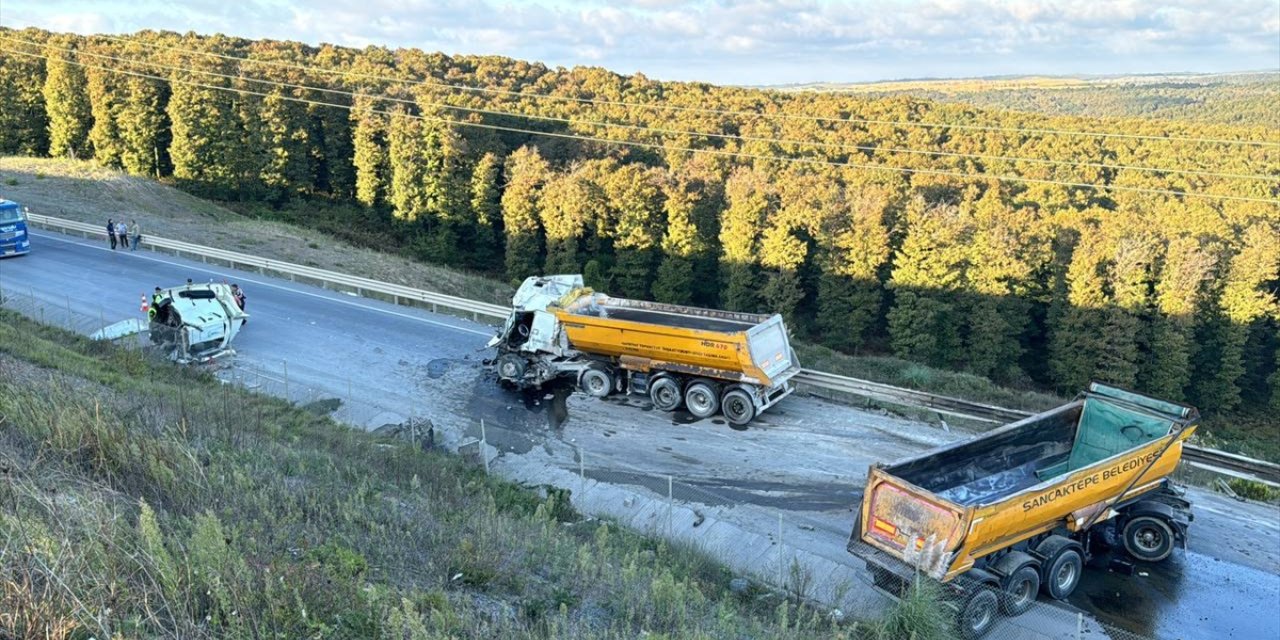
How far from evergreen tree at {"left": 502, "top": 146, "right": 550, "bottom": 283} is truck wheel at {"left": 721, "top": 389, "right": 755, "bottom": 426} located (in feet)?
94.7

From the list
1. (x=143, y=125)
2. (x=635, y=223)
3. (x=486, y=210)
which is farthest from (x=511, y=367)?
(x=143, y=125)

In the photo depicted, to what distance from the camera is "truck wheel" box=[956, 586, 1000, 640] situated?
8945 millimetres

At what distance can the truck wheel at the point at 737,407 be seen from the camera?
1538 centimetres

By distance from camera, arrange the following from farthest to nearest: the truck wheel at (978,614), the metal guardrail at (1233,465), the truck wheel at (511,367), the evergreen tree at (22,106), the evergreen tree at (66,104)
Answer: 1. the evergreen tree at (22,106)
2. the evergreen tree at (66,104)
3. the truck wheel at (511,367)
4. the metal guardrail at (1233,465)
5. the truck wheel at (978,614)

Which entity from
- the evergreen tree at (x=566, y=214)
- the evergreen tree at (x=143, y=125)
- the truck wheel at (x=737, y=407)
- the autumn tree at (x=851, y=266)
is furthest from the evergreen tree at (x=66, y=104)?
the truck wheel at (x=737, y=407)

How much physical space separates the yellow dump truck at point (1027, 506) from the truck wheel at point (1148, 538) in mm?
14

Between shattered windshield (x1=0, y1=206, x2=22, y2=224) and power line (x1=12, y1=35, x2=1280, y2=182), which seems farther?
power line (x1=12, y1=35, x2=1280, y2=182)

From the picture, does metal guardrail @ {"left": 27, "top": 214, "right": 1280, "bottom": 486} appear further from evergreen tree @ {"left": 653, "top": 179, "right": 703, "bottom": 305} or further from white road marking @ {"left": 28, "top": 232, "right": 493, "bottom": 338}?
A: evergreen tree @ {"left": 653, "top": 179, "right": 703, "bottom": 305}

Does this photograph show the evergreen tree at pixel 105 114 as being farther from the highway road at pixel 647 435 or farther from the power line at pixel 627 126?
the highway road at pixel 647 435

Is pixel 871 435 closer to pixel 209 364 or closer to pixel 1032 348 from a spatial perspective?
pixel 209 364

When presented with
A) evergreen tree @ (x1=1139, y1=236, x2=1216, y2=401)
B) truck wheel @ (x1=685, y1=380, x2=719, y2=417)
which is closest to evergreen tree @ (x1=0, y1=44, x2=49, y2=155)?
truck wheel @ (x1=685, y1=380, x2=719, y2=417)

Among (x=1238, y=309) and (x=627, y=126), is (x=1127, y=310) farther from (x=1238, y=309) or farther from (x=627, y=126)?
(x=627, y=126)

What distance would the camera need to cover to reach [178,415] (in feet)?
34.0

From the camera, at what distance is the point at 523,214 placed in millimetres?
43406
